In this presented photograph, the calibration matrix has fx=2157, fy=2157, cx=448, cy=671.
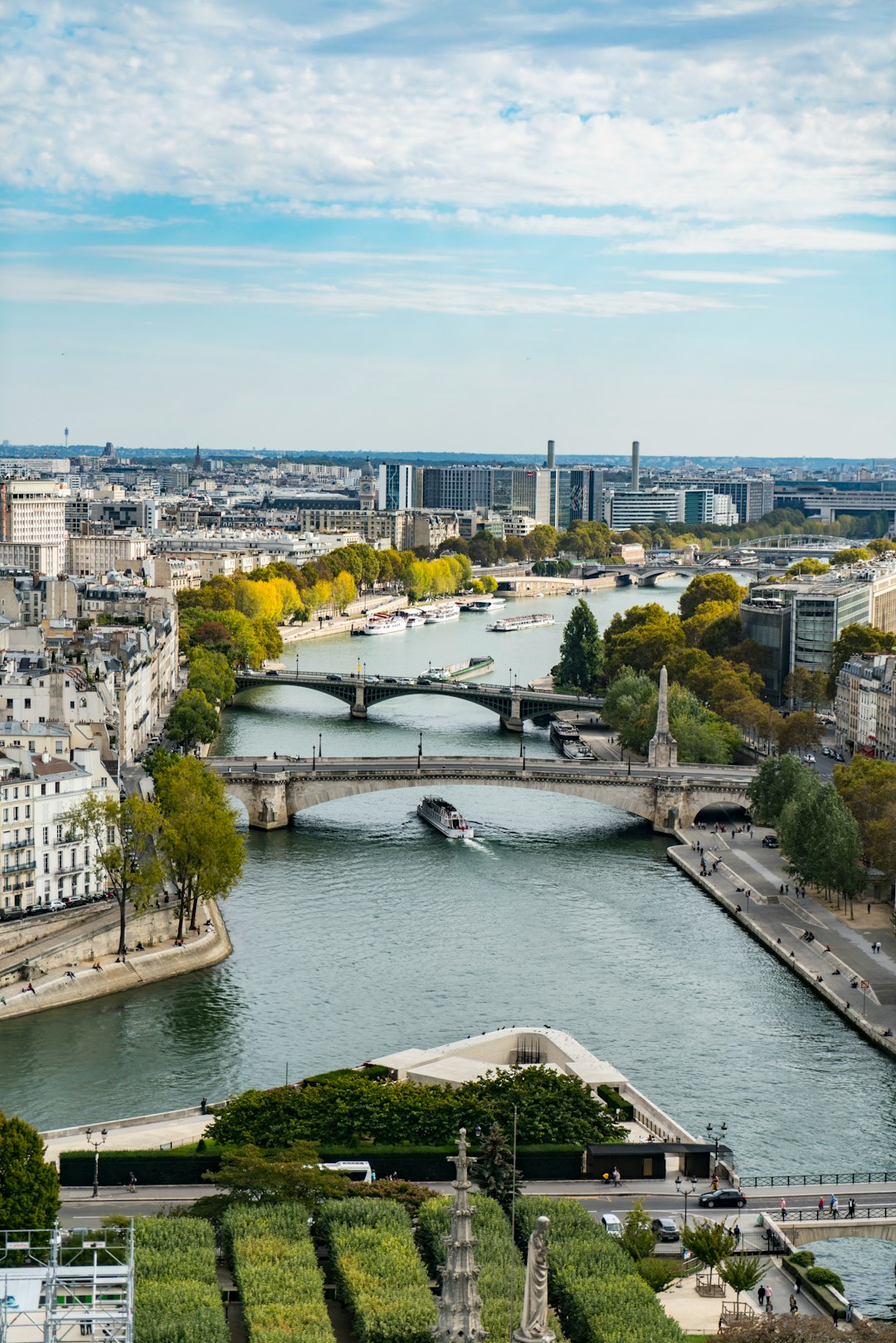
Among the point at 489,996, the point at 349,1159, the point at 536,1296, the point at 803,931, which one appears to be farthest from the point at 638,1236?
the point at 803,931

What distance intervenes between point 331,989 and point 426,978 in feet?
6.70

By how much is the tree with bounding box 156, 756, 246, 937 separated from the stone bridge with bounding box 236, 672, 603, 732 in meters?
31.2

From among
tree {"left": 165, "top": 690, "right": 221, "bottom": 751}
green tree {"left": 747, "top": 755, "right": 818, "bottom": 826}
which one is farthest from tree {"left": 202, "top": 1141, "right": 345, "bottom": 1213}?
tree {"left": 165, "top": 690, "right": 221, "bottom": 751}

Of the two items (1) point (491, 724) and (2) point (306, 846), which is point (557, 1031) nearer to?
(2) point (306, 846)

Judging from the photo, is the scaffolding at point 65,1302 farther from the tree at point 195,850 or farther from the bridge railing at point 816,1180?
the tree at point 195,850

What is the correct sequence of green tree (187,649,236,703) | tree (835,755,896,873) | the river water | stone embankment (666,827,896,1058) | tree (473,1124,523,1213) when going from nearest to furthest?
tree (473,1124,523,1213)
the river water
stone embankment (666,827,896,1058)
tree (835,755,896,873)
green tree (187,649,236,703)

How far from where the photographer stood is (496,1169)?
2852 cm

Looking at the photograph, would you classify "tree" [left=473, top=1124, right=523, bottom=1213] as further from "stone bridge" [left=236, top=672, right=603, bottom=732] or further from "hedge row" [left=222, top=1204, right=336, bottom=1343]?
"stone bridge" [left=236, top=672, right=603, bottom=732]

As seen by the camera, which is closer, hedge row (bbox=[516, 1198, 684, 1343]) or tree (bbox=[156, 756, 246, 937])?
hedge row (bbox=[516, 1198, 684, 1343])

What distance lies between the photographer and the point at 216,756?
66062 millimetres

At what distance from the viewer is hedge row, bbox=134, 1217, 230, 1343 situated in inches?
914

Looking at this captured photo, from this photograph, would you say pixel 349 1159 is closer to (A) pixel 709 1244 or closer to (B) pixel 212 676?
(A) pixel 709 1244

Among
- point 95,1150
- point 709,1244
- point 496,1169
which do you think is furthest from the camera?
point 95,1150

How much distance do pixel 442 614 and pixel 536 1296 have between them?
370ft
